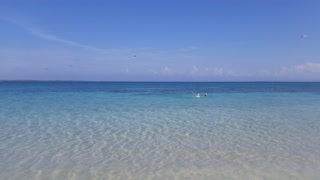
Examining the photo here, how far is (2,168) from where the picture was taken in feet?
22.7

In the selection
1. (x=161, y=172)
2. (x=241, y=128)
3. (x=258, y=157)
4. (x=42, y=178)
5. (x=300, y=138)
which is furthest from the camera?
(x=241, y=128)

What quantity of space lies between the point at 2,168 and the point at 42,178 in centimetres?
127

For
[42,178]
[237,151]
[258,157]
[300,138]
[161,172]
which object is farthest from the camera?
[300,138]

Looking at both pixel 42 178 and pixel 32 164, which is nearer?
pixel 42 178

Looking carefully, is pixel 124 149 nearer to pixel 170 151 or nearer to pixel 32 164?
pixel 170 151

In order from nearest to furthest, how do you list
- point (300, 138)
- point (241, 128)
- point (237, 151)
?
point (237, 151)
point (300, 138)
point (241, 128)

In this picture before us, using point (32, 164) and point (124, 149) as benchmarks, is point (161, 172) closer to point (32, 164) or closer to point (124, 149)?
point (124, 149)

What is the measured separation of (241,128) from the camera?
12.1 metres

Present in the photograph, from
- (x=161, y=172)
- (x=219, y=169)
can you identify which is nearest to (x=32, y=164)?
(x=161, y=172)

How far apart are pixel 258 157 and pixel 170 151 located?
2.35 metres

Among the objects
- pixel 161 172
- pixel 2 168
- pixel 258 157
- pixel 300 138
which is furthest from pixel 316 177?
pixel 2 168

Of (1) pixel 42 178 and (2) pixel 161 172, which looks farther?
(2) pixel 161 172

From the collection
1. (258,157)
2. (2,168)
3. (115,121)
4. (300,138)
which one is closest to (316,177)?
(258,157)

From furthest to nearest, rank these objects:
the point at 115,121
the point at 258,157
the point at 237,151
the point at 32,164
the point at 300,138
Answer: the point at 115,121 < the point at 300,138 < the point at 237,151 < the point at 258,157 < the point at 32,164
